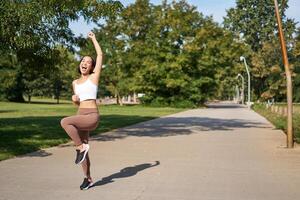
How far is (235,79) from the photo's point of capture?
83875 mm

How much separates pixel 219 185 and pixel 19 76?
230 feet

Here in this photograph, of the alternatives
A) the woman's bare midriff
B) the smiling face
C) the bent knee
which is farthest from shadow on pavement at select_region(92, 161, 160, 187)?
the smiling face

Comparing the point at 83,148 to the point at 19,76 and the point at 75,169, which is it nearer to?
the point at 75,169

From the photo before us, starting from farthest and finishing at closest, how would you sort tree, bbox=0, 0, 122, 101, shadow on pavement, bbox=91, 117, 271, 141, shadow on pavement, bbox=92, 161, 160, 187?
1. shadow on pavement, bbox=91, 117, 271, 141
2. tree, bbox=0, 0, 122, 101
3. shadow on pavement, bbox=92, 161, 160, 187

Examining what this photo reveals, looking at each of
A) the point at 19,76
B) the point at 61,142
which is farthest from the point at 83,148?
the point at 19,76

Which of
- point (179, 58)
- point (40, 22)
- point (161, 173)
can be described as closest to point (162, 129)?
point (40, 22)

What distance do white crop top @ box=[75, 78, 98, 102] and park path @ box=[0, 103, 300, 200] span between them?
1.32 meters

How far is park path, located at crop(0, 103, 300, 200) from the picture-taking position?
7.49 metres

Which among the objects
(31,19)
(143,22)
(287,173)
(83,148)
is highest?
(143,22)

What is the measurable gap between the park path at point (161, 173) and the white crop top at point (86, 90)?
132 cm

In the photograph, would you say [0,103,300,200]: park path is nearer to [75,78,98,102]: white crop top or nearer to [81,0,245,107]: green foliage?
[75,78,98,102]: white crop top

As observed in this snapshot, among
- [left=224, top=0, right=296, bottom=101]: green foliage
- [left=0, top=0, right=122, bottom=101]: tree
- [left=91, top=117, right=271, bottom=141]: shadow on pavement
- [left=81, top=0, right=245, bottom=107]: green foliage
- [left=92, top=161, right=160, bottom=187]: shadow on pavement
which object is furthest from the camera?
[left=224, top=0, right=296, bottom=101]: green foliage

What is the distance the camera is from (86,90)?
7363 mm

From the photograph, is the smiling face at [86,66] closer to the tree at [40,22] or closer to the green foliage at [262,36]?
the tree at [40,22]
